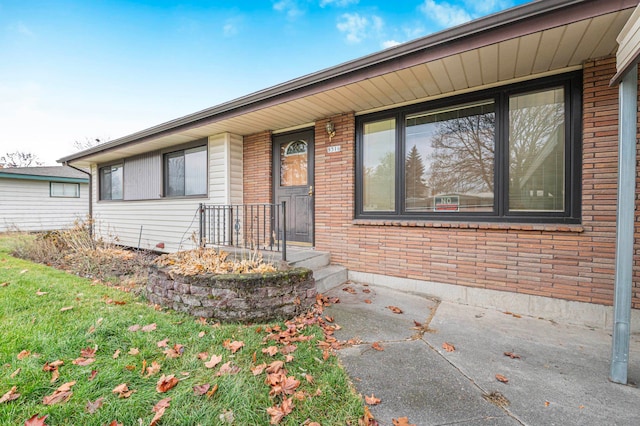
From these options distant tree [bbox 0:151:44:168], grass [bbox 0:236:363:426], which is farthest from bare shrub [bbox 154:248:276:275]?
distant tree [bbox 0:151:44:168]

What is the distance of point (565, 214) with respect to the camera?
3117 mm

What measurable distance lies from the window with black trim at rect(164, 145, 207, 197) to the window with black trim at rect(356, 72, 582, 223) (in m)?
3.66

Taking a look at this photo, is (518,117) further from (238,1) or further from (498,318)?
(238,1)

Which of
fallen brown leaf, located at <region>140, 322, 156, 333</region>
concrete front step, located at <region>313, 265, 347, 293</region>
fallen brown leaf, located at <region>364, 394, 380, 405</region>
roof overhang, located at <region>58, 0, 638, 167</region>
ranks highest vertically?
roof overhang, located at <region>58, 0, 638, 167</region>

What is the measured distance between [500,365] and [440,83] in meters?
3.12

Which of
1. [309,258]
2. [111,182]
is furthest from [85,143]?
[309,258]

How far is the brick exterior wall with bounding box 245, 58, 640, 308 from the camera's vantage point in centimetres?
286

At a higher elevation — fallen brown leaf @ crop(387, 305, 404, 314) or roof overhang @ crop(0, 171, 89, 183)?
roof overhang @ crop(0, 171, 89, 183)

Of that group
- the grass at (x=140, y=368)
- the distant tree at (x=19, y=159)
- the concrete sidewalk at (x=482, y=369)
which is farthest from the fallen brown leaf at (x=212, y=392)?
the distant tree at (x=19, y=159)

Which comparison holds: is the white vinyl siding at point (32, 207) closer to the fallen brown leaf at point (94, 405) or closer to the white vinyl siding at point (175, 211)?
the white vinyl siding at point (175, 211)

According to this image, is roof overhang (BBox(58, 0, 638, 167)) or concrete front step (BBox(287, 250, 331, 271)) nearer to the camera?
roof overhang (BBox(58, 0, 638, 167))

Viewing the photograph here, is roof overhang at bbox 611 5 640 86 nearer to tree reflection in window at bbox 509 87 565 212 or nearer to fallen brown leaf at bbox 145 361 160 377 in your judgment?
tree reflection in window at bbox 509 87 565 212

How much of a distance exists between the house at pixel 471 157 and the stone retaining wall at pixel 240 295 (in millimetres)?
1734

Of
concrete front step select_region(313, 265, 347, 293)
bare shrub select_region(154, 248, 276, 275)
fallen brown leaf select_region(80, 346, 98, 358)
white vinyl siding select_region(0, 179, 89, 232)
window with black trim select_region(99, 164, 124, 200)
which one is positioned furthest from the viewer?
white vinyl siding select_region(0, 179, 89, 232)
